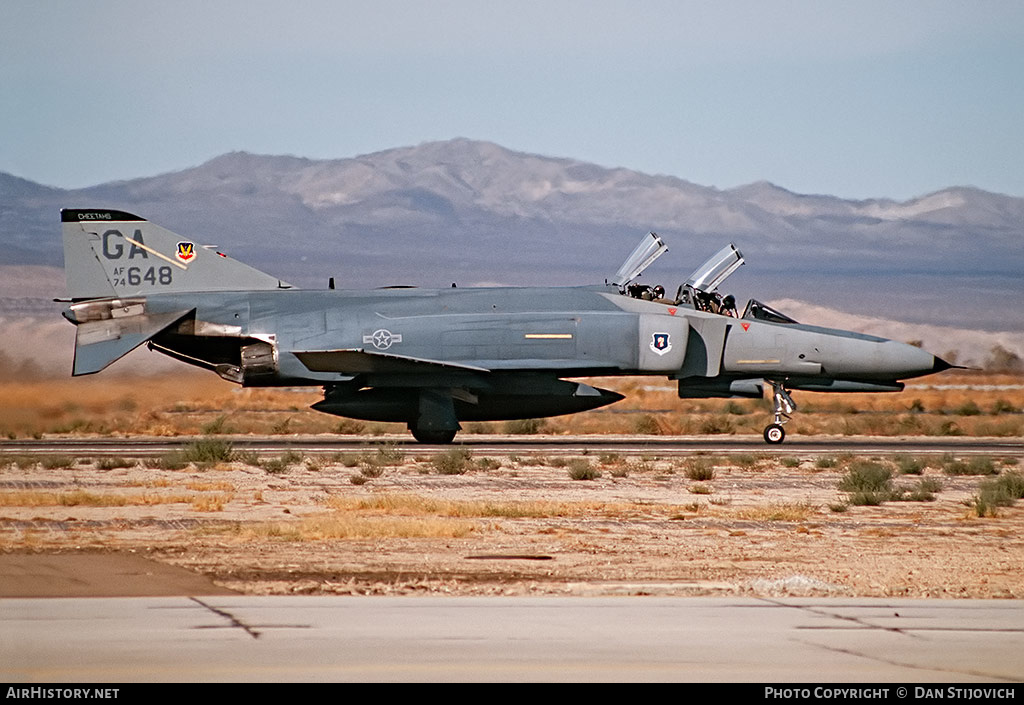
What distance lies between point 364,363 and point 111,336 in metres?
5.91

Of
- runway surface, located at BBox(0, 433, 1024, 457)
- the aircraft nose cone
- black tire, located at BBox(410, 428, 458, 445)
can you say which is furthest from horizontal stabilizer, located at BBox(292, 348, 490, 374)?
the aircraft nose cone

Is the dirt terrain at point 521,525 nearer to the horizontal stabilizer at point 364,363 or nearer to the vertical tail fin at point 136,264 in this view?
the horizontal stabilizer at point 364,363

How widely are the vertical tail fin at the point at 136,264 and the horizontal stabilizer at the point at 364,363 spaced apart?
3.60 meters

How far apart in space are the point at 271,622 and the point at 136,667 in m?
1.48

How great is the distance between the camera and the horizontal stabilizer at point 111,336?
98.2 ft

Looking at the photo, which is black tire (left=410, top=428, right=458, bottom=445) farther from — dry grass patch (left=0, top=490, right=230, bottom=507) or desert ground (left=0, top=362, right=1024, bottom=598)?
dry grass patch (left=0, top=490, right=230, bottom=507)

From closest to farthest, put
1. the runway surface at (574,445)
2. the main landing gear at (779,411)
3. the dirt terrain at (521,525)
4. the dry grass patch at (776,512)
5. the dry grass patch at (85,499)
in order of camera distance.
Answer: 1. the dirt terrain at (521,525)
2. the dry grass patch at (776,512)
3. the dry grass patch at (85,499)
4. the runway surface at (574,445)
5. the main landing gear at (779,411)

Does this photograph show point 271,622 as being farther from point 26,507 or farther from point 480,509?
point 26,507

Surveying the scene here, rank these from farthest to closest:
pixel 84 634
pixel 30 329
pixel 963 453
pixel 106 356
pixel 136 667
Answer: pixel 30 329, pixel 106 356, pixel 963 453, pixel 84 634, pixel 136 667

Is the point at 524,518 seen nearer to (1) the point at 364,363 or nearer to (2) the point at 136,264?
(1) the point at 364,363

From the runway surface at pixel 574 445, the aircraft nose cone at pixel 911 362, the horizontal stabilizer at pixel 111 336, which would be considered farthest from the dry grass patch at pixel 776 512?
the horizontal stabilizer at pixel 111 336

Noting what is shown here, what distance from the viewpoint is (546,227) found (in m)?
168

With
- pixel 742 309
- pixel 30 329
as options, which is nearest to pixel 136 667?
pixel 742 309

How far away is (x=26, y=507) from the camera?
59.2 ft
